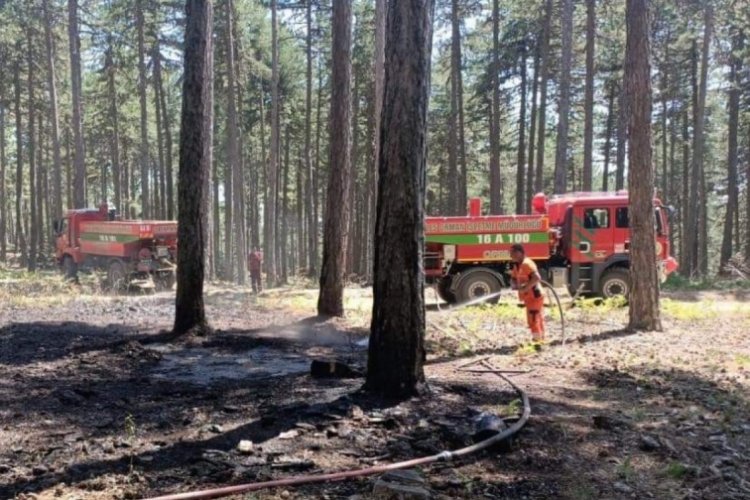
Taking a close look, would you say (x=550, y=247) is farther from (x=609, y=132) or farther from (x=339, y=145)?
(x=609, y=132)

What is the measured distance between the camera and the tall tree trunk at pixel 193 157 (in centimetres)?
982

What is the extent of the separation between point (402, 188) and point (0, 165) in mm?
37241

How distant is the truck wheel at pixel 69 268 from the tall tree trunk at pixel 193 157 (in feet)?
51.4

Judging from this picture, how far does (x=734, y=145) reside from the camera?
28.5 meters

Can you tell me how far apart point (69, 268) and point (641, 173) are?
22.5 metres

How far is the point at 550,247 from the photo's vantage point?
16.2m

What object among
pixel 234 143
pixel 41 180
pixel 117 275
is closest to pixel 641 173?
pixel 234 143

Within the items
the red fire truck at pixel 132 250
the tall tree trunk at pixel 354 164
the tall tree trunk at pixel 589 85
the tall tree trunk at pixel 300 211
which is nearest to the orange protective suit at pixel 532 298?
the tall tree trunk at pixel 589 85

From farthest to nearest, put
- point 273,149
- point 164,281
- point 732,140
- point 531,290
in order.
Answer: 1. point 732,140
2. point 273,149
3. point 164,281
4. point 531,290

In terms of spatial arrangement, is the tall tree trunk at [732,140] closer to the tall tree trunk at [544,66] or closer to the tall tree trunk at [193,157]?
the tall tree trunk at [544,66]

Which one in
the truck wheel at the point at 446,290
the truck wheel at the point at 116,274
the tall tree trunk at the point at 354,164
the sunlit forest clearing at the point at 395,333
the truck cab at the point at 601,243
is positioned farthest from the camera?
the tall tree trunk at the point at 354,164

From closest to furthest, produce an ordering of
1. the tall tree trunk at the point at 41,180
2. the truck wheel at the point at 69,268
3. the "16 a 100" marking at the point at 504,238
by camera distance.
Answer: the "16 a 100" marking at the point at 504,238 → the truck wheel at the point at 69,268 → the tall tree trunk at the point at 41,180

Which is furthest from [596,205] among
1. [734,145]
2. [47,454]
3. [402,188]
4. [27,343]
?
[734,145]

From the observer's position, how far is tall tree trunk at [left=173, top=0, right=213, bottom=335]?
32.2 feet
